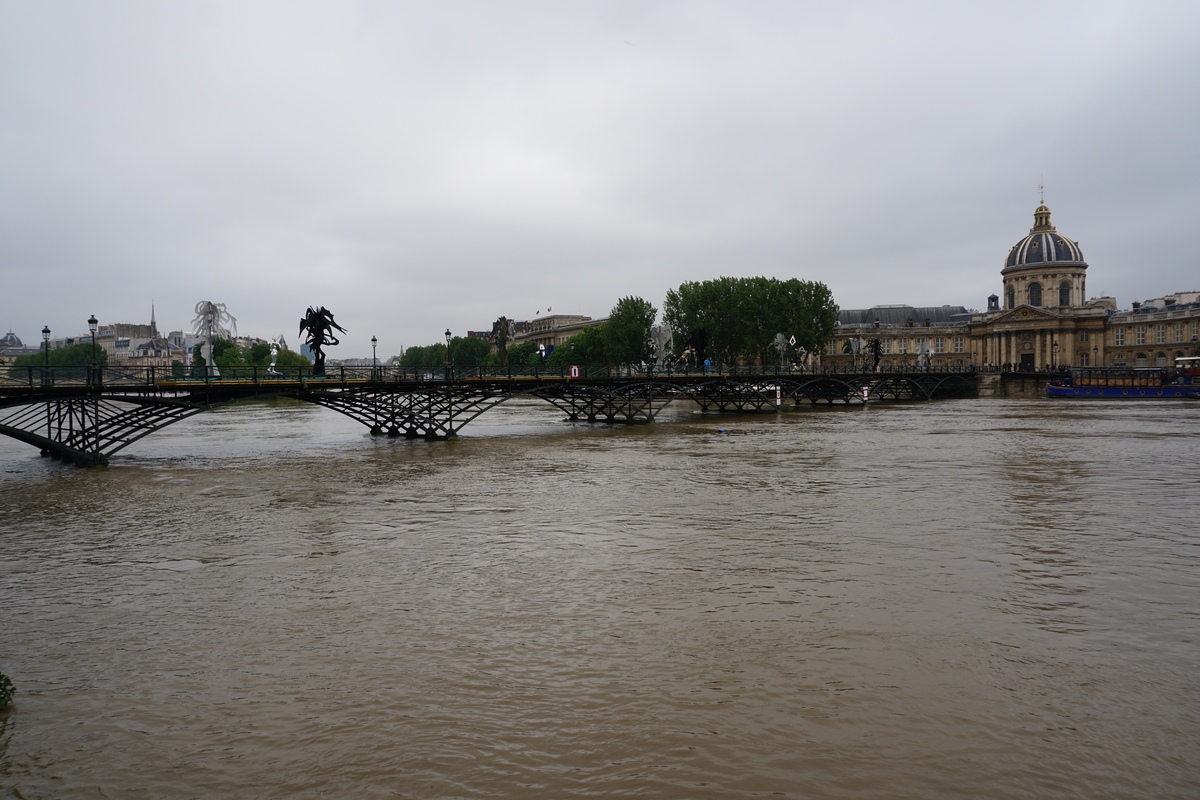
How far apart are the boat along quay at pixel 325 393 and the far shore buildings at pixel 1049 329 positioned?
2615 inches

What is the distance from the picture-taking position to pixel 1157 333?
375 ft

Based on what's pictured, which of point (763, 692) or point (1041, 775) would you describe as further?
point (763, 692)

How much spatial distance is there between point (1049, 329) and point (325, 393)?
400 feet

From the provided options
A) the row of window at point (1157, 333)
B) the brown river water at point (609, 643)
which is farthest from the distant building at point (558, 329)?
the brown river water at point (609, 643)

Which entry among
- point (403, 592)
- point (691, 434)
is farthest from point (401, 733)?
point (691, 434)

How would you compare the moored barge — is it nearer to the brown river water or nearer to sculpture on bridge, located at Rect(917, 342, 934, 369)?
sculpture on bridge, located at Rect(917, 342, 934, 369)

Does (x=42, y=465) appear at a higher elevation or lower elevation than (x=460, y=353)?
lower

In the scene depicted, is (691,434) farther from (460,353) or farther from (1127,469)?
(460,353)

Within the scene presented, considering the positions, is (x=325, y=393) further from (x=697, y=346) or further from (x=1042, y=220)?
(x=1042, y=220)

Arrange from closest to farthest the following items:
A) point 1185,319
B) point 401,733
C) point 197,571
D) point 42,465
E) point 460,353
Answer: point 401,733 → point 197,571 → point 42,465 → point 1185,319 → point 460,353

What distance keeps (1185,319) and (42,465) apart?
131563mm

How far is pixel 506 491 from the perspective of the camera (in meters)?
23.9

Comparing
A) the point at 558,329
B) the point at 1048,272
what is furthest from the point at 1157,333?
the point at 558,329

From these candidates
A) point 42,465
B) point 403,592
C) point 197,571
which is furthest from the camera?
point 42,465
